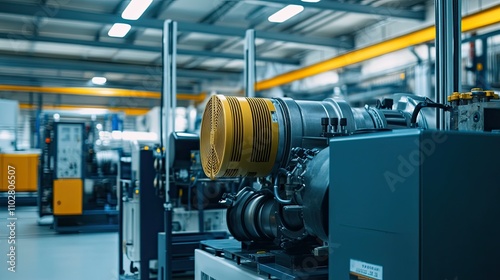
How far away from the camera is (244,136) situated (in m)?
2.01

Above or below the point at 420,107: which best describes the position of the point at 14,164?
below

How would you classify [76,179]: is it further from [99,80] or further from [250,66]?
[250,66]

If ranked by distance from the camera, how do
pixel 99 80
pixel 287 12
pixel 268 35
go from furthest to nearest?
pixel 99 80, pixel 268 35, pixel 287 12

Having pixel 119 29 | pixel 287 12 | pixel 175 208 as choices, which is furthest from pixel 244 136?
pixel 119 29

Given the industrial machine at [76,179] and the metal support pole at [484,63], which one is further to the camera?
the industrial machine at [76,179]

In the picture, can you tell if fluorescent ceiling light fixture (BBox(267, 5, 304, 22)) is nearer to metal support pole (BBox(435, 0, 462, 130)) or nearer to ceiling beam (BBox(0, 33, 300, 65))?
ceiling beam (BBox(0, 33, 300, 65))

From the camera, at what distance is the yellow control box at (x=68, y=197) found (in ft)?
25.1

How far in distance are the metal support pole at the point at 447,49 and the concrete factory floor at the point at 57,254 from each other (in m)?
3.85

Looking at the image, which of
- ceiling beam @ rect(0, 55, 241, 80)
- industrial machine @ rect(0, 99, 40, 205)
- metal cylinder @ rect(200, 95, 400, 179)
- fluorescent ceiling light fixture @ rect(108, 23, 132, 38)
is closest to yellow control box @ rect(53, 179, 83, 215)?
industrial machine @ rect(0, 99, 40, 205)

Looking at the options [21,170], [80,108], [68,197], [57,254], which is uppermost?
[80,108]

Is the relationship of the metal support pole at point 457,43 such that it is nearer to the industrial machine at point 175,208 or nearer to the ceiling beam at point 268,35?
the industrial machine at point 175,208

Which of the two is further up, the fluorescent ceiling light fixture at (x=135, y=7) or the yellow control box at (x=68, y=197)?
the fluorescent ceiling light fixture at (x=135, y=7)

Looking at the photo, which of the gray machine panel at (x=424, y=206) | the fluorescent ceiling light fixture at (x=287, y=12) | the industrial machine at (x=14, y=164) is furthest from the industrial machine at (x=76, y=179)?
the gray machine panel at (x=424, y=206)

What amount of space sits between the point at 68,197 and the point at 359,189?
7.15 meters
